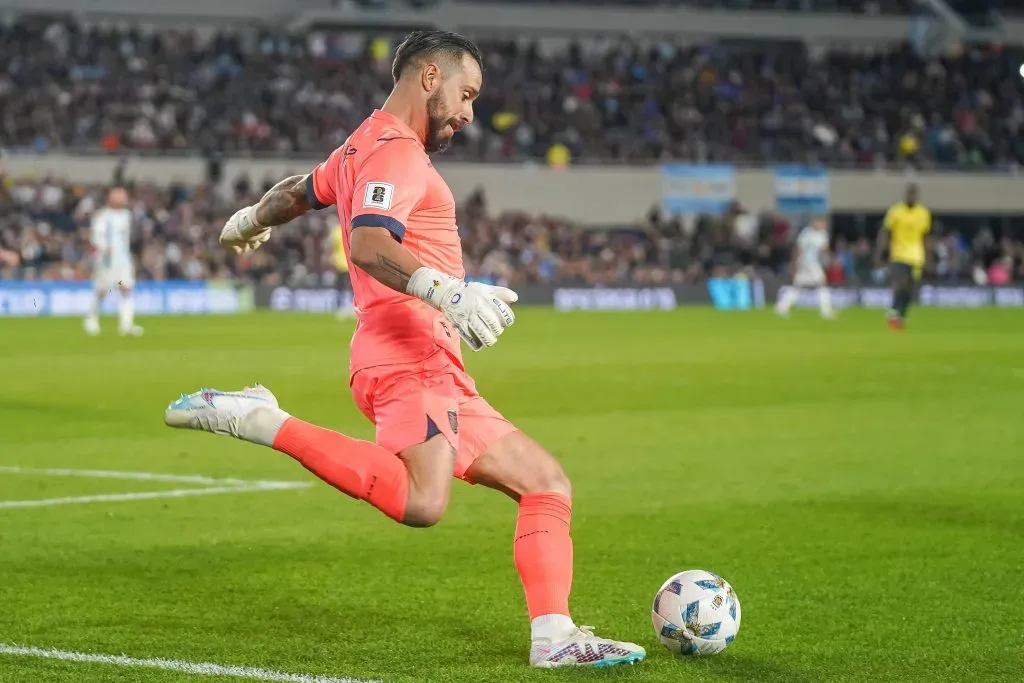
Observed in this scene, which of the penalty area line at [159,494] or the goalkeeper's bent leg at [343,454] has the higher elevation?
the goalkeeper's bent leg at [343,454]

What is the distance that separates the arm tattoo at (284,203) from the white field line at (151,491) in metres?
3.38

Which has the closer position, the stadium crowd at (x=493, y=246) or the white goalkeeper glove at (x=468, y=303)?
the white goalkeeper glove at (x=468, y=303)

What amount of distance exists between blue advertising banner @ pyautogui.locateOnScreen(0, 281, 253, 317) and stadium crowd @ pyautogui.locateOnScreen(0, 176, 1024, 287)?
0.67 m

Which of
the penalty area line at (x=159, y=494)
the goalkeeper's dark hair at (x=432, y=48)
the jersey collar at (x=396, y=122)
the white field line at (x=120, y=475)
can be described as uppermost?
the goalkeeper's dark hair at (x=432, y=48)

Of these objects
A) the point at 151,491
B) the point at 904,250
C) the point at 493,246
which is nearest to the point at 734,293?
the point at 493,246

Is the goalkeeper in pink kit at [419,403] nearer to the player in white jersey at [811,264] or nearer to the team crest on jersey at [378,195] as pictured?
the team crest on jersey at [378,195]

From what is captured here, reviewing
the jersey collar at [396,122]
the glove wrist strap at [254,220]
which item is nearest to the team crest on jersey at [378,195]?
the jersey collar at [396,122]

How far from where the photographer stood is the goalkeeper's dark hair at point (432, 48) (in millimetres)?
5270

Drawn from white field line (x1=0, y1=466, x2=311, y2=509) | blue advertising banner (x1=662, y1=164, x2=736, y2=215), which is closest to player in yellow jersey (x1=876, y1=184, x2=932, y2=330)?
blue advertising banner (x1=662, y1=164, x2=736, y2=215)

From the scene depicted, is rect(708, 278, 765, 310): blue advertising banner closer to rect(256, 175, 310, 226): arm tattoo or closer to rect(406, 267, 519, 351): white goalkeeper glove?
rect(256, 175, 310, 226): arm tattoo

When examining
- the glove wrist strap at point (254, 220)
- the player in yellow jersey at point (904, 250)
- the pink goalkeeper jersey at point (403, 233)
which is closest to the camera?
the pink goalkeeper jersey at point (403, 233)

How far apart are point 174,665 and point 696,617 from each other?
5.72 ft

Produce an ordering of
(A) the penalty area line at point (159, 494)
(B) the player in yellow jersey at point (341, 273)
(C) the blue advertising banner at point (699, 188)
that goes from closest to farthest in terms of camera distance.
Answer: (A) the penalty area line at point (159, 494)
(B) the player in yellow jersey at point (341, 273)
(C) the blue advertising banner at point (699, 188)

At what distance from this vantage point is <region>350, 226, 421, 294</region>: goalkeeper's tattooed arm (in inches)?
191
